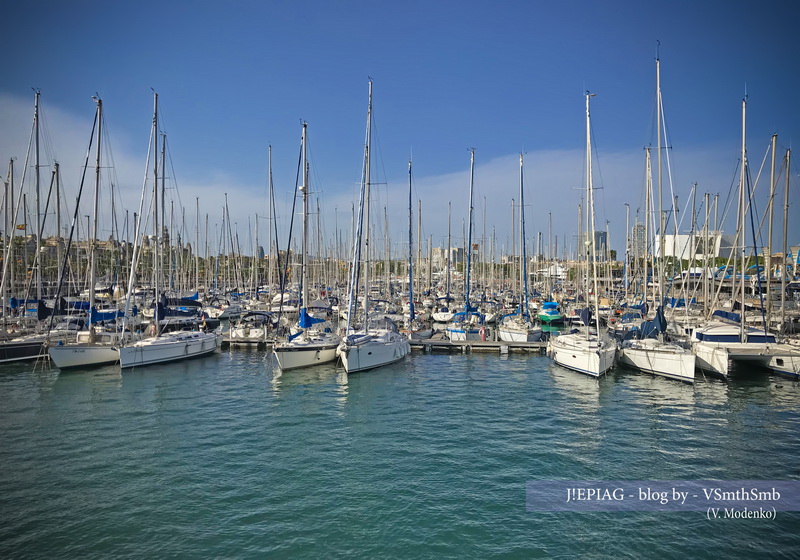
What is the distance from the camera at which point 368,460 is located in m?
17.0

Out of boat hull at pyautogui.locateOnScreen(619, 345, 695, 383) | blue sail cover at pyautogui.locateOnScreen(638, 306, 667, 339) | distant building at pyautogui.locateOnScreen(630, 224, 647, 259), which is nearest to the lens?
boat hull at pyautogui.locateOnScreen(619, 345, 695, 383)

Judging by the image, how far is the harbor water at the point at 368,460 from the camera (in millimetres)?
12008

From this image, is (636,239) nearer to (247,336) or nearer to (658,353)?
(658,353)

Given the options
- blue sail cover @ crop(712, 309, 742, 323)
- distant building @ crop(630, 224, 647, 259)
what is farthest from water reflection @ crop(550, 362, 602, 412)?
distant building @ crop(630, 224, 647, 259)

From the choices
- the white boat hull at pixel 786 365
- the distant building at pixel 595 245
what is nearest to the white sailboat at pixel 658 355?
the white boat hull at pixel 786 365

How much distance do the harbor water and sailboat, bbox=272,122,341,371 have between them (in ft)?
5.96

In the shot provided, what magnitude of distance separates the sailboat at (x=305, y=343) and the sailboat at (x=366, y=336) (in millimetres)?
1687

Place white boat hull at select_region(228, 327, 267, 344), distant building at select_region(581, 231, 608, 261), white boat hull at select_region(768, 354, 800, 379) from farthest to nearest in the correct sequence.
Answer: white boat hull at select_region(228, 327, 267, 344)
distant building at select_region(581, 231, 608, 261)
white boat hull at select_region(768, 354, 800, 379)

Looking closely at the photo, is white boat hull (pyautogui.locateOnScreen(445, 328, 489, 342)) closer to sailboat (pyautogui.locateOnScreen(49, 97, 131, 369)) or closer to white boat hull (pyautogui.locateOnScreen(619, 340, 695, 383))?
white boat hull (pyautogui.locateOnScreen(619, 340, 695, 383))

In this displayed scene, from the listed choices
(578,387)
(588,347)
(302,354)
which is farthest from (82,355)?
(588,347)

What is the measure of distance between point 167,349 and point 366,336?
45.2 feet

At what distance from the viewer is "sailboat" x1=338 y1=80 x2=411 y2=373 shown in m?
30.1

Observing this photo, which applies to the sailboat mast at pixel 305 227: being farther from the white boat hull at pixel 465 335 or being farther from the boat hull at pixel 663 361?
the boat hull at pixel 663 361

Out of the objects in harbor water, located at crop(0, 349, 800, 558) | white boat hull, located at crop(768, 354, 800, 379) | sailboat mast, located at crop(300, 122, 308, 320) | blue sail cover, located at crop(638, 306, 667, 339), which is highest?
sailboat mast, located at crop(300, 122, 308, 320)
